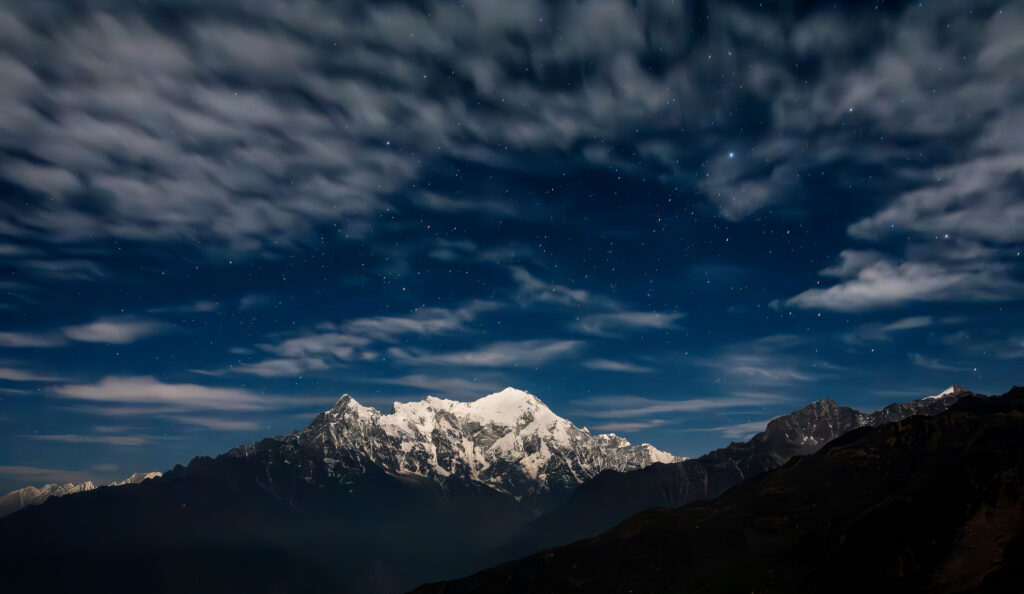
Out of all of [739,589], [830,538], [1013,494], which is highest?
[1013,494]

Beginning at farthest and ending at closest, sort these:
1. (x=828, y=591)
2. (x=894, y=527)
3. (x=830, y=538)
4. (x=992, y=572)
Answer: (x=830, y=538) < (x=894, y=527) < (x=828, y=591) < (x=992, y=572)

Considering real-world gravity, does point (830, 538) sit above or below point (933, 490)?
below

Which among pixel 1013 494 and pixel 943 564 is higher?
pixel 1013 494

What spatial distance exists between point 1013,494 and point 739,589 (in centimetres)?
9530

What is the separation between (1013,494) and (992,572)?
41.5 metres

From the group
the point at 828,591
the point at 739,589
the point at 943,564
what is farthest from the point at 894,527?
the point at 739,589

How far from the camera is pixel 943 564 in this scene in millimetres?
166750

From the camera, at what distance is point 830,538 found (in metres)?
198

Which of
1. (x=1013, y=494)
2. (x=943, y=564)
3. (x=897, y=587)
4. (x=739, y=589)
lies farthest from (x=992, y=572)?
(x=739, y=589)

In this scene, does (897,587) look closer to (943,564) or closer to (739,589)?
(943,564)

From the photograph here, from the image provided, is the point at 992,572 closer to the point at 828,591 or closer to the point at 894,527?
the point at 894,527

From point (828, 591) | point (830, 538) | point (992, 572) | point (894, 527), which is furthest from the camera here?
point (830, 538)

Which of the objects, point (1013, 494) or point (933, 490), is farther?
point (933, 490)

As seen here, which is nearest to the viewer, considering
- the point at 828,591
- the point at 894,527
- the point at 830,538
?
the point at 828,591
